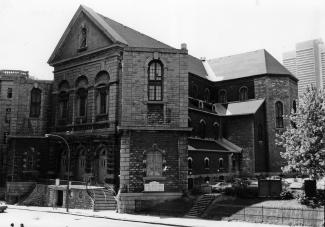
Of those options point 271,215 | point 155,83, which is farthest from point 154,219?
point 155,83

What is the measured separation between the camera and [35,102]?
4659cm

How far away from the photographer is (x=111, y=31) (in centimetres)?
4100

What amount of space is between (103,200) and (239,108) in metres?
28.0

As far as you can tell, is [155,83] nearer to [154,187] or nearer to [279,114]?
[154,187]

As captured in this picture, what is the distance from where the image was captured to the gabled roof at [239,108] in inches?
2168

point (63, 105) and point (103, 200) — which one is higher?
point (63, 105)

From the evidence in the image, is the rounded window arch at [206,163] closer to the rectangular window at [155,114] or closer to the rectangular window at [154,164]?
the rectangular window at [154,164]

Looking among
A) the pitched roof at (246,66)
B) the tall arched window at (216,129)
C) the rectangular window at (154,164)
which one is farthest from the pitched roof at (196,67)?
the rectangular window at (154,164)

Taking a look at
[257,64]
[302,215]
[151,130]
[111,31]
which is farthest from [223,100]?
[302,215]

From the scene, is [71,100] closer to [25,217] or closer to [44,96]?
[44,96]

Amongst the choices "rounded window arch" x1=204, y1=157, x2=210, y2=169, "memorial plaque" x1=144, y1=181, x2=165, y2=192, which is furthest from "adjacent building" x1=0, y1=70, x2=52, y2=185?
"rounded window arch" x1=204, y1=157, x2=210, y2=169

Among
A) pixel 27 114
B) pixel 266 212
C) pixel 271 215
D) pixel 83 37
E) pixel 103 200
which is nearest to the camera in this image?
pixel 271 215

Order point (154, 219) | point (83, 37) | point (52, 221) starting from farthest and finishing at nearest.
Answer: point (83, 37) < point (154, 219) < point (52, 221)

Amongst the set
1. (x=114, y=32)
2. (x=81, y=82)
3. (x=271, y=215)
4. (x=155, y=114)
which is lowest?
(x=271, y=215)
